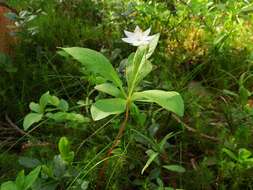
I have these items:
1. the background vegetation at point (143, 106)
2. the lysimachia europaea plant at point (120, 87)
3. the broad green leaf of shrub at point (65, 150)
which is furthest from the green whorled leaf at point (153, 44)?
the broad green leaf of shrub at point (65, 150)

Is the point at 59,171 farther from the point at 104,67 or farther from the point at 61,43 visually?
the point at 61,43

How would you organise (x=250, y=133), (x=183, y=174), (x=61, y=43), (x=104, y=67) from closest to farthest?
(x=104, y=67) < (x=183, y=174) < (x=250, y=133) < (x=61, y=43)

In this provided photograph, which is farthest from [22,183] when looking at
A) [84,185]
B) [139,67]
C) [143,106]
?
[143,106]

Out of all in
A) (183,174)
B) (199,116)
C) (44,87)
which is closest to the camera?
(183,174)

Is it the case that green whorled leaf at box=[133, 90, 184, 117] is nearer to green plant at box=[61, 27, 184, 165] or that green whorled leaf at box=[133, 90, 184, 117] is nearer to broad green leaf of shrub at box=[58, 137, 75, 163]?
green plant at box=[61, 27, 184, 165]

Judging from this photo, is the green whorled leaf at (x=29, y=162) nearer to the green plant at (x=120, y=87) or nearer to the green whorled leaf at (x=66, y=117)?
the green whorled leaf at (x=66, y=117)

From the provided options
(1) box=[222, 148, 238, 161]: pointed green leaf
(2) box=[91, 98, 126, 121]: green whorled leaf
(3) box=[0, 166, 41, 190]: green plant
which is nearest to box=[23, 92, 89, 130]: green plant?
(3) box=[0, 166, 41, 190]: green plant

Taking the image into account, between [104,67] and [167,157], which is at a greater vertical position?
[104,67]

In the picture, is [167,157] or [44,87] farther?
[44,87]

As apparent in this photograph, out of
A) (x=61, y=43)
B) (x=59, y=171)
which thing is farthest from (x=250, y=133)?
(x=61, y=43)
